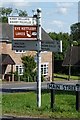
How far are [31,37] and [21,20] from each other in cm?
70

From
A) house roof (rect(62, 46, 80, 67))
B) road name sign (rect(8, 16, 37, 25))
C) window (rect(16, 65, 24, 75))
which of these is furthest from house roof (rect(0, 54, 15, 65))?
road name sign (rect(8, 16, 37, 25))

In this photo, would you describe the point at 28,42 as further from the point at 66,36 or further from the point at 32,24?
the point at 66,36

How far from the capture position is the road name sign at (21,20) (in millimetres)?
13425

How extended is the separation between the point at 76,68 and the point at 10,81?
997 inches

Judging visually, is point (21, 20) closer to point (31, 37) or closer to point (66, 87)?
point (31, 37)

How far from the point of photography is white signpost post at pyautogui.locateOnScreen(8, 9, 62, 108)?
13531 mm

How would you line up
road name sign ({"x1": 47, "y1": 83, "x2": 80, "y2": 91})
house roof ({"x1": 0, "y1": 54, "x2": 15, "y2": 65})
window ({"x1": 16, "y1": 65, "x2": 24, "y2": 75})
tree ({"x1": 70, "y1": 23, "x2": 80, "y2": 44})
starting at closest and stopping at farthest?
1. road name sign ({"x1": 47, "y1": 83, "x2": 80, "y2": 91})
2. house roof ({"x1": 0, "y1": 54, "x2": 15, "y2": 65})
3. window ({"x1": 16, "y1": 65, "x2": 24, "y2": 75})
4. tree ({"x1": 70, "y1": 23, "x2": 80, "y2": 44})

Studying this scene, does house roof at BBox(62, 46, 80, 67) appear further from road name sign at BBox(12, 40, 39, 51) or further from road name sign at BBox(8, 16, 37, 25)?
road name sign at BBox(8, 16, 37, 25)

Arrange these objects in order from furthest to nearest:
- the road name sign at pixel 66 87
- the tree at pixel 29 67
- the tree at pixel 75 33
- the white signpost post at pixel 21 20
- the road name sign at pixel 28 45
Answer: the tree at pixel 75 33, the tree at pixel 29 67, the road name sign at pixel 28 45, the white signpost post at pixel 21 20, the road name sign at pixel 66 87

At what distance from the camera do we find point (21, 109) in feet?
44.2

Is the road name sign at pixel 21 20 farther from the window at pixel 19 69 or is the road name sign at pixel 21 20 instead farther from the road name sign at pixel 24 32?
the window at pixel 19 69

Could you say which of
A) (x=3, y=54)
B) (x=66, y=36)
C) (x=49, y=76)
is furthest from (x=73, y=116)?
(x=66, y=36)

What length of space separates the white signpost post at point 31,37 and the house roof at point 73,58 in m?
51.1

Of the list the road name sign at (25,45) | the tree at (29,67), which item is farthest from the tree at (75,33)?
the road name sign at (25,45)
